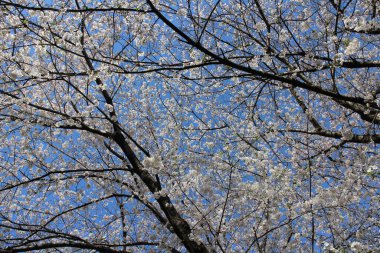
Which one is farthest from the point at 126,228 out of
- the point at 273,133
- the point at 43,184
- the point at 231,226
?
the point at 273,133

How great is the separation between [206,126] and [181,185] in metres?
2.28

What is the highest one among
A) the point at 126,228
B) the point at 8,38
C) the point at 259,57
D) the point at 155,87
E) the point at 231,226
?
the point at 155,87

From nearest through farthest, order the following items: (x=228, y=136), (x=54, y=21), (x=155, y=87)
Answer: (x=54, y=21)
(x=228, y=136)
(x=155, y=87)

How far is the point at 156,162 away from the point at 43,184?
2.14 metres

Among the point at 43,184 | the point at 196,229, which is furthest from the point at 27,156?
the point at 196,229

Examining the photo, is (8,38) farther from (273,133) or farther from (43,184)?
(273,133)

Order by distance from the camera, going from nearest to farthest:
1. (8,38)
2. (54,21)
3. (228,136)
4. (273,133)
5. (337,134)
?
(54,21), (8,38), (337,134), (273,133), (228,136)

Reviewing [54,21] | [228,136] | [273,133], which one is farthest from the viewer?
[228,136]

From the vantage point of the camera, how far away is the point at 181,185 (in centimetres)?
526

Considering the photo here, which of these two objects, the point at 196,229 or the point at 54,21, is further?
the point at 196,229

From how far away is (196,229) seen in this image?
15.8 feet

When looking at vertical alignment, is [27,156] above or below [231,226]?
above

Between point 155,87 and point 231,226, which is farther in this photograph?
point 155,87

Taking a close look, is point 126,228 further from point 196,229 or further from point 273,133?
point 273,133
